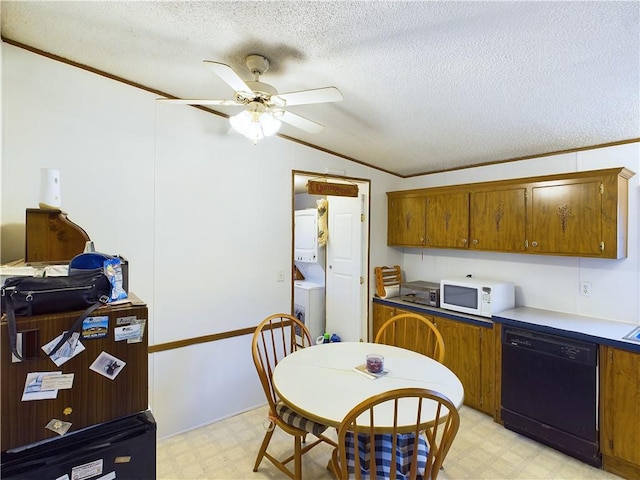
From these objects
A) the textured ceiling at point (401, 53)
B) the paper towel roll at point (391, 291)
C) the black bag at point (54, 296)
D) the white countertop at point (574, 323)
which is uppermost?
the textured ceiling at point (401, 53)

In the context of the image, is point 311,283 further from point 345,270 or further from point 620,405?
point 620,405

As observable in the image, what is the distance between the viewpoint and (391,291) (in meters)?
3.82

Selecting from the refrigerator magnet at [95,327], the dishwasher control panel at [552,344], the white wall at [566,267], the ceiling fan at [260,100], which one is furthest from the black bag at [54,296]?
the white wall at [566,267]

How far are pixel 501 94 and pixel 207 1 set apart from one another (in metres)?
1.70

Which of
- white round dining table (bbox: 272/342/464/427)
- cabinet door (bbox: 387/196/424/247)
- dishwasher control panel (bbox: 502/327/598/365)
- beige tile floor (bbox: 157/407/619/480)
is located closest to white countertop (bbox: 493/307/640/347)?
dishwasher control panel (bbox: 502/327/598/365)

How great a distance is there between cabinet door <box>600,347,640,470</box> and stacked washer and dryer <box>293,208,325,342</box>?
2921 mm

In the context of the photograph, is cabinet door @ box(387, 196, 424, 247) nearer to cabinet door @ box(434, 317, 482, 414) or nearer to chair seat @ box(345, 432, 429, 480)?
cabinet door @ box(434, 317, 482, 414)

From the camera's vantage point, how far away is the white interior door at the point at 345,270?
388 cm

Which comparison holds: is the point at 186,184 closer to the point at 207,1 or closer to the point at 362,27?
the point at 207,1

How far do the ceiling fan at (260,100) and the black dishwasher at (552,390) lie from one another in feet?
7.45

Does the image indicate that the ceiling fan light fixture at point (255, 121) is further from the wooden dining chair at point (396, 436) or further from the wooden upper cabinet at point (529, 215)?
the wooden upper cabinet at point (529, 215)

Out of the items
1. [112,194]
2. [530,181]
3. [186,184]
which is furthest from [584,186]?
[112,194]

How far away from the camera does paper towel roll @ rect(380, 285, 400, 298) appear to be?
149 inches

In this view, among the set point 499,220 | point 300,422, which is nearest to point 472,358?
point 499,220
